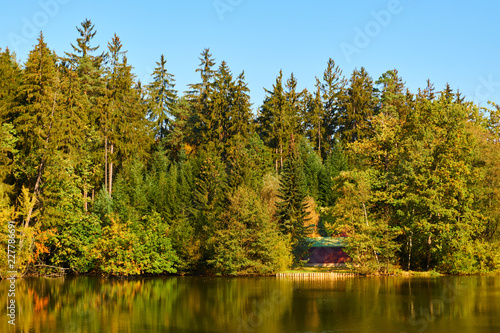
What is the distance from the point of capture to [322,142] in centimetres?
9369

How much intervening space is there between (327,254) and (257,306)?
28.0 metres

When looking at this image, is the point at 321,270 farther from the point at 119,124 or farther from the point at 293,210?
the point at 119,124

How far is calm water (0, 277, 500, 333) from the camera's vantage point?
892 inches

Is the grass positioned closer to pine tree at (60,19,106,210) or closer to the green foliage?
the green foliage

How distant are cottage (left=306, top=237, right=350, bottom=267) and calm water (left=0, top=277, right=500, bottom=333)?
12242mm

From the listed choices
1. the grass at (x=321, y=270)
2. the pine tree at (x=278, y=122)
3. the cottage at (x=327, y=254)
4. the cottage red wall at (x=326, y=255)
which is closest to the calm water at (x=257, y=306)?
the grass at (x=321, y=270)

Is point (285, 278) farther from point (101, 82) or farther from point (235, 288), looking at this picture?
point (101, 82)

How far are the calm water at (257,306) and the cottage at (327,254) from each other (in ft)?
40.2

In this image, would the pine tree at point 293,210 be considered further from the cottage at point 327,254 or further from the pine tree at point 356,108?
the pine tree at point 356,108

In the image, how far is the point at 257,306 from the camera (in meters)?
28.3

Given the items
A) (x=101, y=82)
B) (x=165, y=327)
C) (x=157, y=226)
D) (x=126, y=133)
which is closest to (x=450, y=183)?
(x=157, y=226)

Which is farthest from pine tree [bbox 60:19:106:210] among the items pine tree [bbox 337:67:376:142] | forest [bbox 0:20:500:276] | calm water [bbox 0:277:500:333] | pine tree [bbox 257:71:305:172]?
pine tree [bbox 337:67:376:142]

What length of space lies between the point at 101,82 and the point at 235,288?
39.5m

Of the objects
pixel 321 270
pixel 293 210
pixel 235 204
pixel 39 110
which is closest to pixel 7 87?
pixel 39 110
